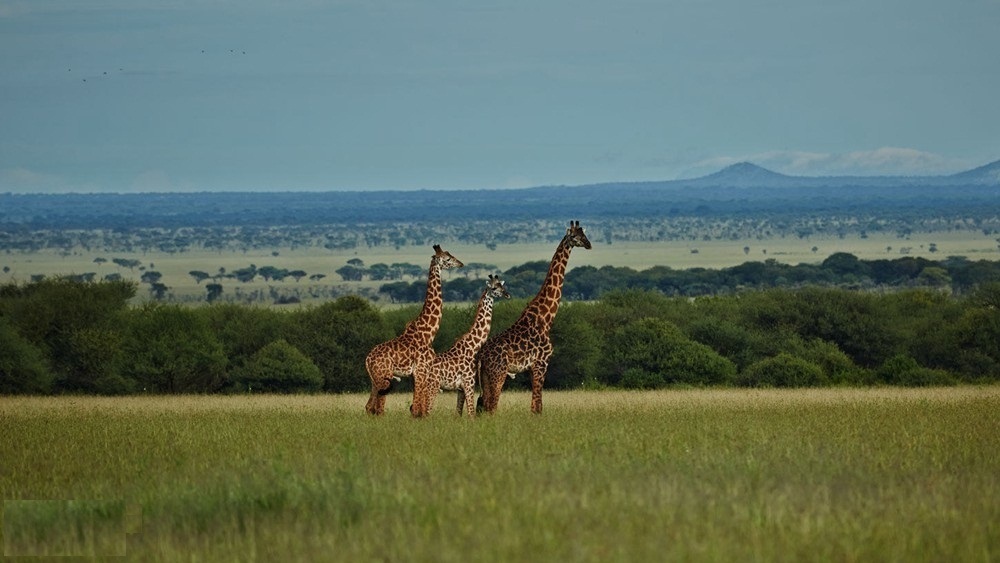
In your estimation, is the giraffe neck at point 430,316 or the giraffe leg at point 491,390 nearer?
the giraffe leg at point 491,390

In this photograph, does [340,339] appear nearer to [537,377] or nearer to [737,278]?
[537,377]

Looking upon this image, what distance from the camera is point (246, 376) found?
47.0 m

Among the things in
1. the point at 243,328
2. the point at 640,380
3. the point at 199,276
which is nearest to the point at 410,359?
the point at 640,380

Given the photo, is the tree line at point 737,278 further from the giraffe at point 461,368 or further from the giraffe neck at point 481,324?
the giraffe at point 461,368

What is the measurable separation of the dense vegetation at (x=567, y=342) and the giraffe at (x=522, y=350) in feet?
69.4

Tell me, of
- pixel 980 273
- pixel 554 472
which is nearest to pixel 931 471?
pixel 554 472

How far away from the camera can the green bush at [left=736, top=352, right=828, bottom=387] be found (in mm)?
43594

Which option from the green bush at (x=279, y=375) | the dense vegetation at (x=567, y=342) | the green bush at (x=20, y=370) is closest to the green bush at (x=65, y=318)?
the dense vegetation at (x=567, y=342)

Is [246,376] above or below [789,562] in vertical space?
below

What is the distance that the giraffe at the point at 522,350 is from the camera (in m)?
20.5

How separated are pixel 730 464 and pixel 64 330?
132 feet

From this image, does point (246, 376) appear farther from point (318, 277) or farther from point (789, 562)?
point (318, 277)

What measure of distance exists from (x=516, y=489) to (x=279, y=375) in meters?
35.2

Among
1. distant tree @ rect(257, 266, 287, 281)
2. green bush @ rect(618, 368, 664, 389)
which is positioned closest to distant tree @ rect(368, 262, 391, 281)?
distant tree @ rect(257, 266, 287, 281)
